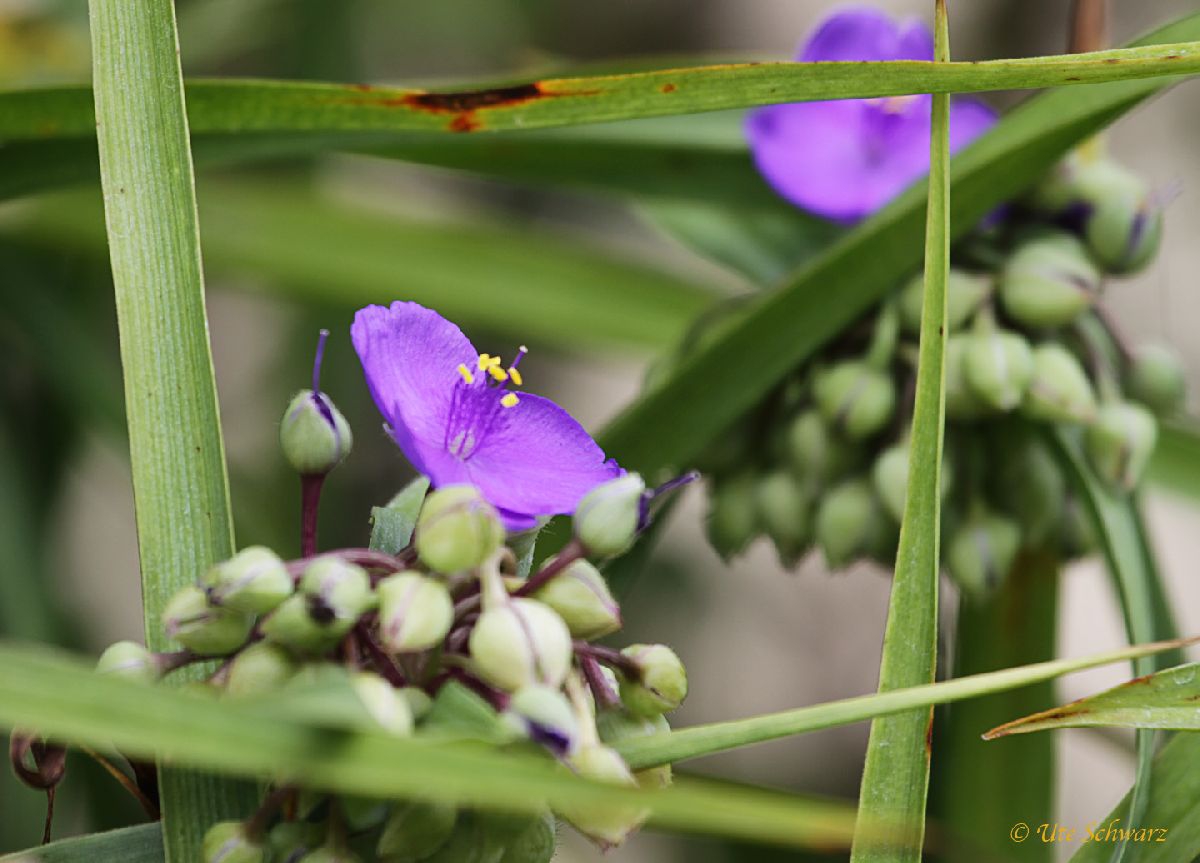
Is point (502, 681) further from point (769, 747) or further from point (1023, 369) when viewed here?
point (769, 747)

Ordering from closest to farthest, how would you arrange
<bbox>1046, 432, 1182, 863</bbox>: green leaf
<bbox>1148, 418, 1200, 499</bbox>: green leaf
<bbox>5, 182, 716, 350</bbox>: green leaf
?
<bbox>1046, 432, 1182, 863</bbox>: green leaf, <bbox>1148, 418, 1200, 499</bbox>: green leaf, <bbox>5, 182, 716, 350</bbox>: green leaf

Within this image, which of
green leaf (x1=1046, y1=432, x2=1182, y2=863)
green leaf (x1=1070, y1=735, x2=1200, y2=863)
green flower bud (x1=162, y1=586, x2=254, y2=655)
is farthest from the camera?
green leaf (x1=1046, y1=432, x2=1182, y2=863)

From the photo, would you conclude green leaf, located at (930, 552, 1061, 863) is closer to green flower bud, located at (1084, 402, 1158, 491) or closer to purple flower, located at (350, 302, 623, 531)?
green flower bud, located at (1084, 402, 1158, 491)

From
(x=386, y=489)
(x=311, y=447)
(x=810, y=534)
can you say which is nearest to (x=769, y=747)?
(x=386, y=489)

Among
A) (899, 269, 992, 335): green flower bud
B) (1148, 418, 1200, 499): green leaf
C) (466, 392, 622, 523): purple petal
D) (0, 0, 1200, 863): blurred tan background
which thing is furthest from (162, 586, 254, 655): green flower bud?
(0, 0, 1200, 863): blurred tan background

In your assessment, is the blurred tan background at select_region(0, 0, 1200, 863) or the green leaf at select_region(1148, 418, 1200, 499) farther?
the blurred tan background at select_region(0, 0, 1200, 863)

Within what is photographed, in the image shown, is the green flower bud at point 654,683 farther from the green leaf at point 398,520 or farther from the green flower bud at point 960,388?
the green flower bud at point 960,388

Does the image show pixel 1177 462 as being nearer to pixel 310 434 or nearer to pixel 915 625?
pixel 915 625
